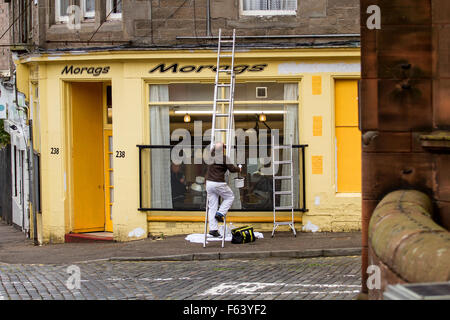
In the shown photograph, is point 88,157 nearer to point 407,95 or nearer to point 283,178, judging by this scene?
point 283,178

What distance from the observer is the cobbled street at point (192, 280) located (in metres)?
10.5

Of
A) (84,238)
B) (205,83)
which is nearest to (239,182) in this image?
(205,83)

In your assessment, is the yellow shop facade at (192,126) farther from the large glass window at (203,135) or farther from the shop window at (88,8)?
the shop window at (88,8)

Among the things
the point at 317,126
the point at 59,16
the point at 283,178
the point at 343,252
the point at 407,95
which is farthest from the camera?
the point at 59,16

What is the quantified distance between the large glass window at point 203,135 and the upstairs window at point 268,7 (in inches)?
62.7

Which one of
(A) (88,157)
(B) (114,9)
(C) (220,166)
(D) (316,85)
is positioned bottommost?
(C) (220,166)

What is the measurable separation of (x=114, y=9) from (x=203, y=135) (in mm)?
3687

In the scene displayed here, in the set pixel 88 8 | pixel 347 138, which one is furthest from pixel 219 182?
pixel 88 8

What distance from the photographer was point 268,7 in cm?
1812

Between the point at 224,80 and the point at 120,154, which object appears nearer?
the point at 224,80

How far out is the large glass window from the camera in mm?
18078

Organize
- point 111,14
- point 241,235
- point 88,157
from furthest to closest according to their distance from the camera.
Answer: point 88,157
point 111,14
point 241,235

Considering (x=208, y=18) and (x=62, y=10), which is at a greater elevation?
(x=62, y=10)

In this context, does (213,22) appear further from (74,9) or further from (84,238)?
(84,238)
